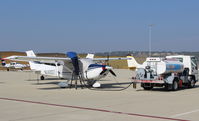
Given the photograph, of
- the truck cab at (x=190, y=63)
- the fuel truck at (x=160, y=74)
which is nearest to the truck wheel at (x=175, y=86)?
the fuel truck at (x=160, y=74)

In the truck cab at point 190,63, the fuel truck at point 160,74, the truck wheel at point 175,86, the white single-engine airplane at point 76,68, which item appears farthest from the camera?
the white single-engine airplane at point 76,68

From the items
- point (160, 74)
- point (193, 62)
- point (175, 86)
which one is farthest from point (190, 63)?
point (160, 74)

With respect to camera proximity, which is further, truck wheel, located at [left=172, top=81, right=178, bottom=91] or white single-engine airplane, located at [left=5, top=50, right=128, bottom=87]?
white single-engine airplane, located at [left=5, top=50, right=128, bottom=87]

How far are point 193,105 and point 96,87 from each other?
10036 mm

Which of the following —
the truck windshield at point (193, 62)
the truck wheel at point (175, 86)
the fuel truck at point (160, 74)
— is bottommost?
the truck wheel at point (175, 86)

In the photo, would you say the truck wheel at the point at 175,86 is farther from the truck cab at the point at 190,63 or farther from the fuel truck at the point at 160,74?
the truck cab at the point at 190,63

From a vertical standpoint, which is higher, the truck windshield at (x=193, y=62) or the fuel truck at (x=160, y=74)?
the truck windshield at (x=193, y=62)

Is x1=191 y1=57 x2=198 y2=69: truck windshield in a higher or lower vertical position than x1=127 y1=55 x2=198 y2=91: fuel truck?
higher

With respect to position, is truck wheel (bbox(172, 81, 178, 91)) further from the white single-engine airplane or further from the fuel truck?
the white single-engine airplane

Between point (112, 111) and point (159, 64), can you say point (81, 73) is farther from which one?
point (112, 111)

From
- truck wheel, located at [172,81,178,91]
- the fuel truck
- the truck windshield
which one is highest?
the truck windshield

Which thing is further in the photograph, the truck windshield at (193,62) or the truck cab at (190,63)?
the truck windshield at (193,62)

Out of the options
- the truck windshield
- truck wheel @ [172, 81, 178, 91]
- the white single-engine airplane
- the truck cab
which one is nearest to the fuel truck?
truck wheel @ [172, 81, 178, 91]

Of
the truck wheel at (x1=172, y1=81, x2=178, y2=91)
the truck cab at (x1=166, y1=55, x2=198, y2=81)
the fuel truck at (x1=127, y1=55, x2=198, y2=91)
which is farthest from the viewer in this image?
the truck cab at (x1=166, y1=55, x2=198, y2=81)
